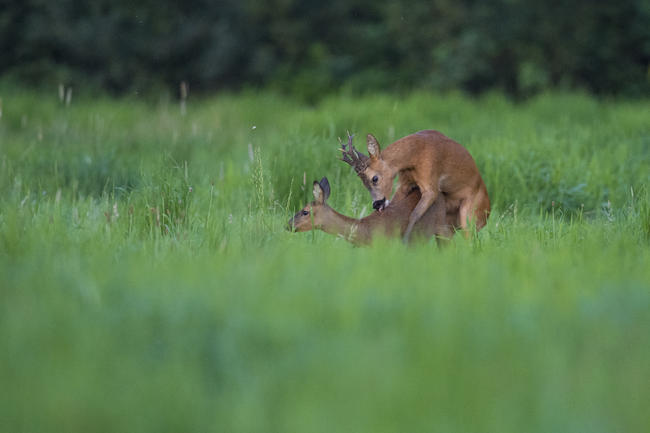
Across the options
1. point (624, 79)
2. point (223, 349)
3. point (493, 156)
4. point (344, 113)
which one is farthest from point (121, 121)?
point (624, 79)

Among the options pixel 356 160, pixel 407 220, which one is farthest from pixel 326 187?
pixel 407 220

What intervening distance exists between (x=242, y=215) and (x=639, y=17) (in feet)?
56.4

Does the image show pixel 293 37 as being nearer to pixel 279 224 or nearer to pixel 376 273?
pixel 279 224

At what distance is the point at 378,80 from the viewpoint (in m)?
20.2

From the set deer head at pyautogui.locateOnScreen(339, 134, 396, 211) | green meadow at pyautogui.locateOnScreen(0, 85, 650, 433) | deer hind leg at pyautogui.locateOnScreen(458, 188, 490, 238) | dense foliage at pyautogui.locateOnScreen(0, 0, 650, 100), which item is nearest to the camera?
green meadow at pyautogui.locateOnScreen(0, 85, 650, 433)

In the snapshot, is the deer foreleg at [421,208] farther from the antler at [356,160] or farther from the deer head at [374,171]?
the antler at [356,160]

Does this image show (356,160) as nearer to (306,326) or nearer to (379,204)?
(379,204)

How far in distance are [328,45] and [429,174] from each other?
1741 centimetres

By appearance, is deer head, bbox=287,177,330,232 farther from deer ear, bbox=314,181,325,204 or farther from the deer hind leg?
the deer hind leg

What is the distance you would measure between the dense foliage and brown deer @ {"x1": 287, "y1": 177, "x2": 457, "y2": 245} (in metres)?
13.6

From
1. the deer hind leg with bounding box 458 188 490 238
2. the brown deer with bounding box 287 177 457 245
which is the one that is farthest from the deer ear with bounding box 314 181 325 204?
the deer hind leg with bounding box 458 188 490 238

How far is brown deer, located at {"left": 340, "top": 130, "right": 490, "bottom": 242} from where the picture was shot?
4.89 metres

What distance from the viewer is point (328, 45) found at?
Result: 21688mm

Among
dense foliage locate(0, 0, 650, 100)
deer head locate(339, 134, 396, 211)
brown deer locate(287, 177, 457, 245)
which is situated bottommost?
brown deer locate(287, 177, 457, 245)
